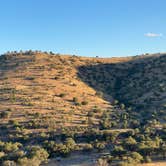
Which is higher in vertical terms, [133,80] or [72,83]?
[133,80]

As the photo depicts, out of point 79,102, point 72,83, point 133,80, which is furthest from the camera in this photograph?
point 133,80

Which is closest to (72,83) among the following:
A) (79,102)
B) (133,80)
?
(79,102)

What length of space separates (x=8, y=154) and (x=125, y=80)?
73.3 metres

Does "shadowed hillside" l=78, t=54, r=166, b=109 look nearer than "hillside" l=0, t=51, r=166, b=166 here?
No

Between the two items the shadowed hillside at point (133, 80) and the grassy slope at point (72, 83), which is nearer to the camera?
the grassy slope at point (72, 83)

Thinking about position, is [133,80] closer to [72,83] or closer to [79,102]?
[72,83]

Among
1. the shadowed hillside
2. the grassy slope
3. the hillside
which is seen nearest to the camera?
the hillside

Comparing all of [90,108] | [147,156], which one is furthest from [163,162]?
[90,108]

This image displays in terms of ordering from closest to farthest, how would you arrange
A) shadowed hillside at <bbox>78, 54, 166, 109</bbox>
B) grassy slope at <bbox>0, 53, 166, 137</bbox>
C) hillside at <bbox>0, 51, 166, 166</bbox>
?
hillside at <bbox>0, 51, 166, 166</bbox>
grassy slope at <bbox>0, 53, 166, 137</bbox>
shadowed hillside at <bbox>78, 54, 166, 109</bbox>

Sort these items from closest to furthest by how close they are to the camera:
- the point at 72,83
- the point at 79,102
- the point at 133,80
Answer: the point at 79,102, the point at 72,83, the point at 133,80

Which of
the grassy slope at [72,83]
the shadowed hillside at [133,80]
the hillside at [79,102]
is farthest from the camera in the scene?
the shadowed hillside at [133,80]

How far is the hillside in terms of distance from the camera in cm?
7119

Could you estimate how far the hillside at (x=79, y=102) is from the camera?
71.2 meters

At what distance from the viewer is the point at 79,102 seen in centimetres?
9888
